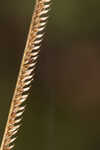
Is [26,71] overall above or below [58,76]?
above

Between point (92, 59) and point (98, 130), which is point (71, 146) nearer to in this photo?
point (98, 130)

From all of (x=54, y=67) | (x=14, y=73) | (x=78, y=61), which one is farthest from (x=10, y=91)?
(x=78, y=61)

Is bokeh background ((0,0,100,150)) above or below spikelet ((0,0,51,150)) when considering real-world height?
below

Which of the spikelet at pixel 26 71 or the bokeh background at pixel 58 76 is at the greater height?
the spikelet at pixel 26 71

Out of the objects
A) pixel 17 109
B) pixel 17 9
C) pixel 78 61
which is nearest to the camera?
pixel 17 109

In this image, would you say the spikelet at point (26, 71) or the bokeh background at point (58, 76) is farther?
the bokeh background at point (58, 76)

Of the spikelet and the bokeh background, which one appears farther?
the bokeh background

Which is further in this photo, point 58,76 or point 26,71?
point 58,76

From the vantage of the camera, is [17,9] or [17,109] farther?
[17,9]
